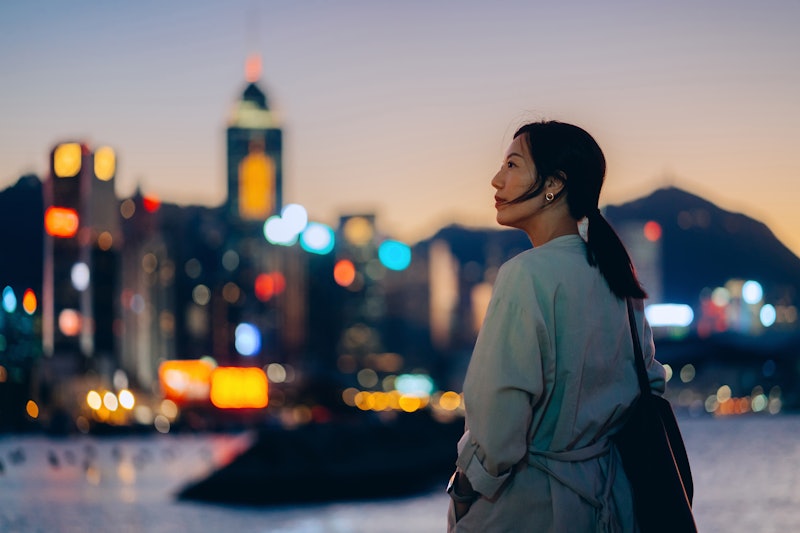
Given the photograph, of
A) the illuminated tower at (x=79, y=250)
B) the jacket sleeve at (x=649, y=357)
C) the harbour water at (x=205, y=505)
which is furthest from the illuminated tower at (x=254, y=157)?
the jacket sleeve at (x=649, y=357)

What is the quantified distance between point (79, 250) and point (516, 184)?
7568cm

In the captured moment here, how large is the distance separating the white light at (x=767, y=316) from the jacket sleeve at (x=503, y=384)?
111350 mm

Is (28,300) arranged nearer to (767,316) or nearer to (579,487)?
(579,487)

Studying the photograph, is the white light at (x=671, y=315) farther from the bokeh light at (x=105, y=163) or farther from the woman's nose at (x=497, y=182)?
the woman's nose at (x=497, y=182)

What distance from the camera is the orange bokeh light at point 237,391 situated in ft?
305

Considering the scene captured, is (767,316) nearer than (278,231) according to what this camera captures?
No

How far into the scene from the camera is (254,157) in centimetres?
16388

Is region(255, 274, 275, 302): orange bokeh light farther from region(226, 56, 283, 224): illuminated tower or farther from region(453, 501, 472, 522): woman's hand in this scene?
region(453, 501, 472, 522): woman's hand

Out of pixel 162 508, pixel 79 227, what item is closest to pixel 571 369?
pixel 162 508

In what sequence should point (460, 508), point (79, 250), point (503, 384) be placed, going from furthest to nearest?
point (79, 250)
point (460, 508)
point (503, 384)

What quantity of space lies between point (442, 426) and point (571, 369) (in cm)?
5046

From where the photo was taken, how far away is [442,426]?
5241cm

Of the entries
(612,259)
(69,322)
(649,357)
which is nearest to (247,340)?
(69,322)

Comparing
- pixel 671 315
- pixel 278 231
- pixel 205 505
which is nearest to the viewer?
pixel 205 505
